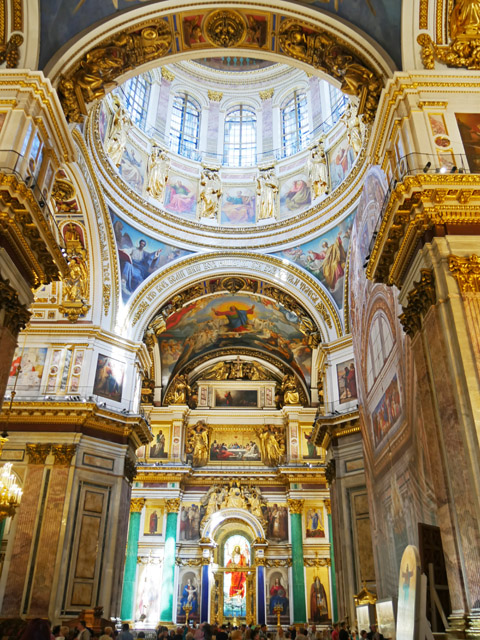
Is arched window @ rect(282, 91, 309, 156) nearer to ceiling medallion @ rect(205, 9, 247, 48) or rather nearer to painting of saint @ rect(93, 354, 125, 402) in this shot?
ceiling medallion @ rect(205, 9, 247, 48)

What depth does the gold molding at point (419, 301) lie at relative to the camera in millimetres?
8375

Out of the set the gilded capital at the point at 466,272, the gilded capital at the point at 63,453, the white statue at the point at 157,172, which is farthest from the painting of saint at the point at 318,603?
the gilded capital at the point at 466,272

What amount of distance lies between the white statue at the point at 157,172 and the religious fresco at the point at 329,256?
16.4 feet

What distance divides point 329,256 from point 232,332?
764 centimetres

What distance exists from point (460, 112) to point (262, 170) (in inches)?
515

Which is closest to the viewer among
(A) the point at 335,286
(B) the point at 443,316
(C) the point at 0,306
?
(B) the point at 443,316

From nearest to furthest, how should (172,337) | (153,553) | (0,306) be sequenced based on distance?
(0,306)
(153,553)
(172,337)

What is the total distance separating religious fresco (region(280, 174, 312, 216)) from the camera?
68.4ft

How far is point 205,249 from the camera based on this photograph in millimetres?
20844

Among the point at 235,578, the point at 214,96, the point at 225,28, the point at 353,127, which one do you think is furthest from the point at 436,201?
the point at 235,578

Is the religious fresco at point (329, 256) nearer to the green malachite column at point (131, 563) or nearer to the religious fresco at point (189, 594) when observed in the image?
the green malachite column at point (131, 563)

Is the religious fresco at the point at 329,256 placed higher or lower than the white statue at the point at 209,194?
lower

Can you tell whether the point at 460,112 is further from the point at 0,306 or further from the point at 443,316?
the point at 0,306

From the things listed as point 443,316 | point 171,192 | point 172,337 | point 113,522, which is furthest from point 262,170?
point 443,316
